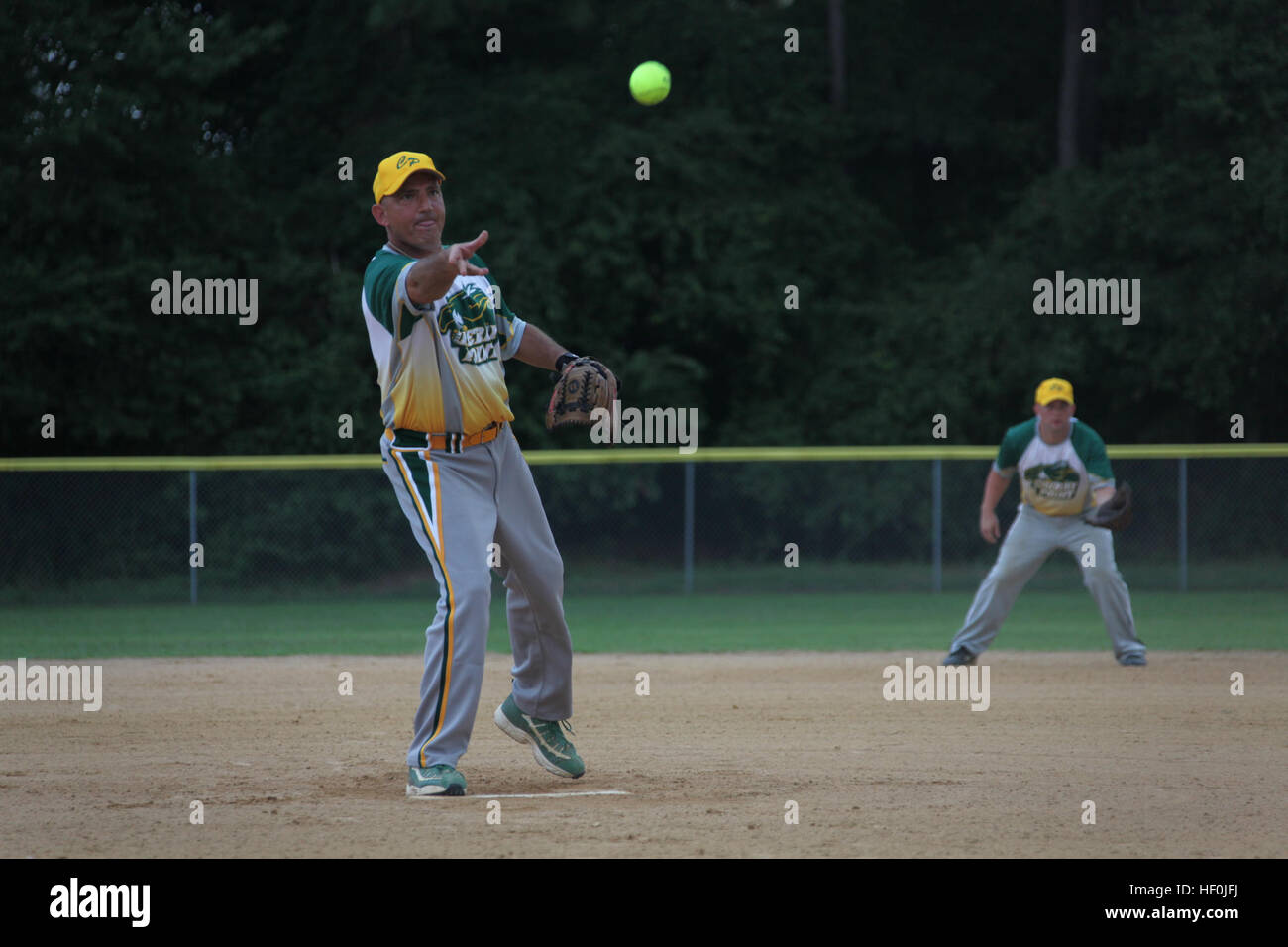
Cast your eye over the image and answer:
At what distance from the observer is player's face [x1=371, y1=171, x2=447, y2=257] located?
19.1 feet

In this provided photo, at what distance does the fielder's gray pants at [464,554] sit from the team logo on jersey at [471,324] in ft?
1.22

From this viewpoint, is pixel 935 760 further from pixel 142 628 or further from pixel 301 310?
Result: pixel 301 310

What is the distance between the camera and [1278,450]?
17.7 metres

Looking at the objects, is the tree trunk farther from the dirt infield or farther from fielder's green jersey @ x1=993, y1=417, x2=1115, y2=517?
the dirt infield

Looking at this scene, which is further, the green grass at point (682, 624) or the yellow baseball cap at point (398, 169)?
the green grass at point (682, 624)

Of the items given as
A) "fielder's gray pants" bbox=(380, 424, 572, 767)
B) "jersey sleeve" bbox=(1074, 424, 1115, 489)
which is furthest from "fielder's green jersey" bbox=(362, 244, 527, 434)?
"jersey sleeve" bbox=(1074, 424, 1115, 489)

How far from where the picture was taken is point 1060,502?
11.2 m

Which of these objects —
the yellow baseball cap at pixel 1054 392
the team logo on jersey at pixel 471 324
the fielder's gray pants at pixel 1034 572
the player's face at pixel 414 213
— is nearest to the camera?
the team logo on jersey at pixel 471 324

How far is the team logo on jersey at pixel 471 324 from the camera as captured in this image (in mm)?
5723

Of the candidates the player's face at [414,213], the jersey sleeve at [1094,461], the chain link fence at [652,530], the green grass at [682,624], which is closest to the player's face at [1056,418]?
the jersey sleeve at [1094,461]

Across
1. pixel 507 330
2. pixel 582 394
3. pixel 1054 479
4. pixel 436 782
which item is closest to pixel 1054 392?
pixel 1054 479

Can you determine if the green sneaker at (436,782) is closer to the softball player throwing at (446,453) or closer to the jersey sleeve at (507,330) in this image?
the softball player throwing at (446,453)

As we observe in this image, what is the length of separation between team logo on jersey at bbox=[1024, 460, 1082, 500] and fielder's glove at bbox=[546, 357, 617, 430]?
19.5 ft

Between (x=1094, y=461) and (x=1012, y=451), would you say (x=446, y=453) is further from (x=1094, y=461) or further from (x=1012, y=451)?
(x=1094, y=461)
